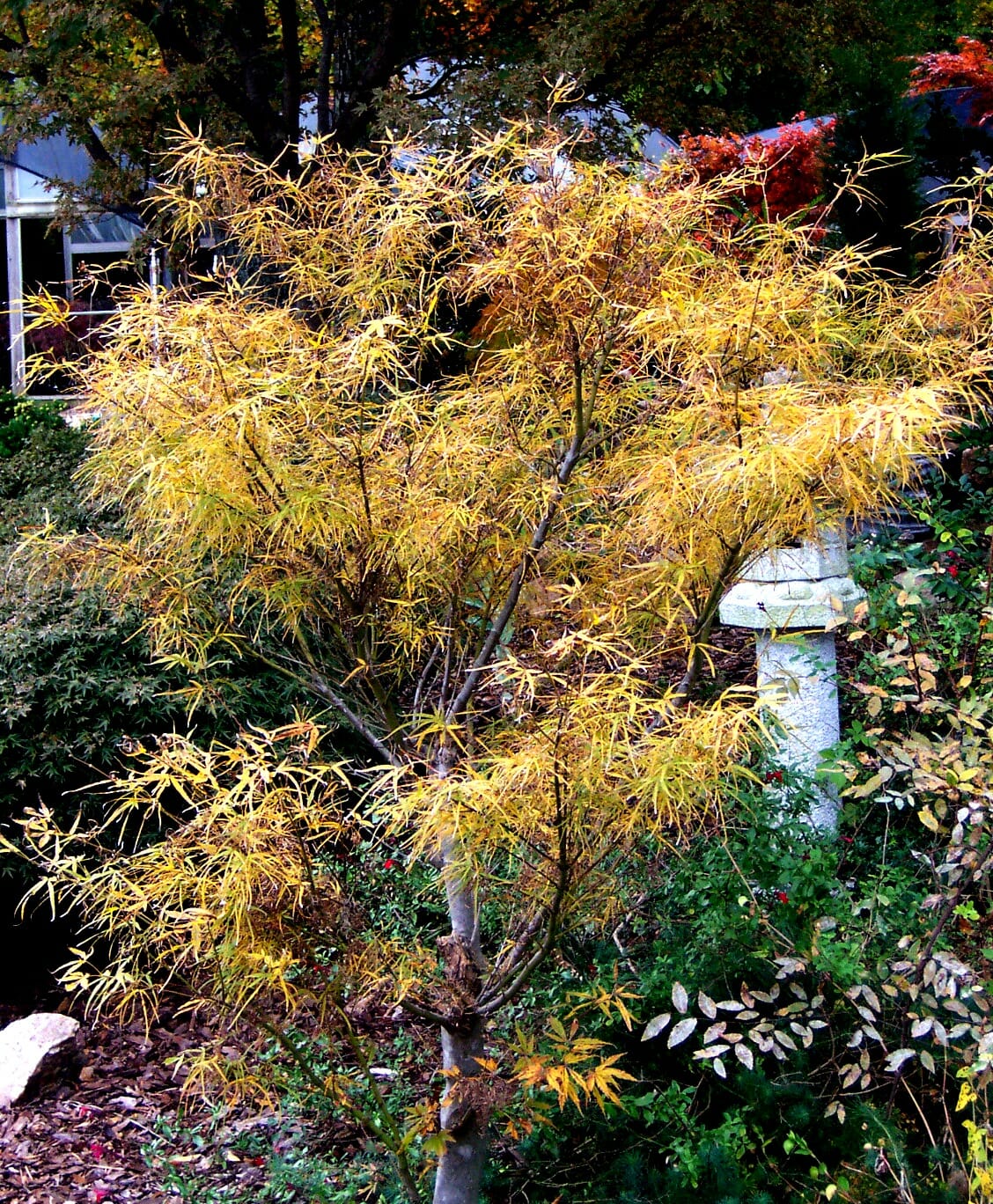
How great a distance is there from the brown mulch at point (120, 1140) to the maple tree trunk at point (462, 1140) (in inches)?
31.7

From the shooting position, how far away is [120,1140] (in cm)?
333

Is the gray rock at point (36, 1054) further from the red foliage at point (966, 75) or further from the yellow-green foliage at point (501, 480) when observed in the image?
the red foliage at point (966, 75)

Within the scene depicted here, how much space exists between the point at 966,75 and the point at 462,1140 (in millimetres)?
7320

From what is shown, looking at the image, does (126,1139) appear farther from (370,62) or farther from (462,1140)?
(370,62)

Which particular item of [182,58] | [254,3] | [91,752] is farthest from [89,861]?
[254,3]

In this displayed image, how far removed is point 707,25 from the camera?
6523mm

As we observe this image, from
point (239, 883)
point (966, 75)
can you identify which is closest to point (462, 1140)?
point (239, 883)

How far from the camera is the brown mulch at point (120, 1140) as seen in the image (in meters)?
3.11

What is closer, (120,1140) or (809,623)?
(120,1140)

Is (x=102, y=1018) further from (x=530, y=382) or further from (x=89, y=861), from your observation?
(x=530, y=382)

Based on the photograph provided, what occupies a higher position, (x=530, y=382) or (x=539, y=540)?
(x=530, y=382)

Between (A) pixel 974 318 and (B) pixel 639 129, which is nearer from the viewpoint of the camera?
(A) pixel 974 318

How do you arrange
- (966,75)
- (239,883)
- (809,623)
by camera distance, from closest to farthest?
1. (239,883)
2. (809,623)
3. (966,75)

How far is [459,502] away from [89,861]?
243cm
